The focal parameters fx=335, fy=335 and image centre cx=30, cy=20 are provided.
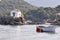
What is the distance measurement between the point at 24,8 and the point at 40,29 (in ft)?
119

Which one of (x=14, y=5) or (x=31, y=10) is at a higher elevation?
(x=14, y=5)

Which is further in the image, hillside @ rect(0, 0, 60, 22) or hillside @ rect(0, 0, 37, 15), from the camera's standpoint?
hillside @ rect(0, 0, 37, 15)

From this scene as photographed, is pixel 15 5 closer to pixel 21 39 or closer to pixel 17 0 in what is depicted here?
pixel 17 0

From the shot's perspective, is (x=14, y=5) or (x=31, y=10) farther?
(x=14, y=5)

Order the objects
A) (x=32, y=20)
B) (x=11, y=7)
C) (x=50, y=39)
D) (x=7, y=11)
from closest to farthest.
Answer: (x=50, y=39) → (x=32, y=20) → (x=7, y=11) → (x=11, y=7)

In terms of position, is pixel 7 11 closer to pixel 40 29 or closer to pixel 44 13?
pixel 44 13

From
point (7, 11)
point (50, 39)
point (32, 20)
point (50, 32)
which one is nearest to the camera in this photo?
point (50, 39)

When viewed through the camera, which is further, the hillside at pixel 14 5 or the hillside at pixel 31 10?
the hillside at pixel 14 5

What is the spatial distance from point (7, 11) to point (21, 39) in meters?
39.4

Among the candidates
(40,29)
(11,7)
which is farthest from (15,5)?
(40,29)

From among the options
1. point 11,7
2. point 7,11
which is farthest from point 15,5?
point 7,11

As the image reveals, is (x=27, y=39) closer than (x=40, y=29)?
Yes

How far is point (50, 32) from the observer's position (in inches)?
1110

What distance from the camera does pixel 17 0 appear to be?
6738 centimetres
